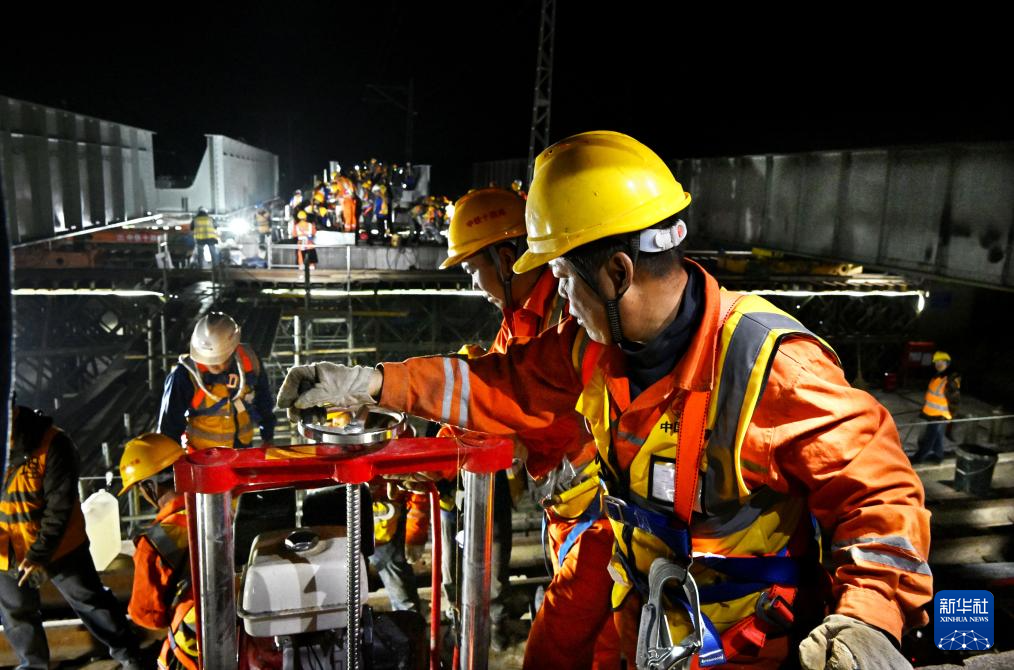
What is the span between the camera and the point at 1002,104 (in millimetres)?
8594

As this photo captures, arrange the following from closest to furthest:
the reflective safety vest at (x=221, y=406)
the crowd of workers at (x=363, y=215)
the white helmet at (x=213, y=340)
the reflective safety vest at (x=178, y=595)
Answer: the reflective safety vest at (x=178, y=595) < the white helmet at (x=213, y=340) < the reflective safety vest at (x=221, y=406) < the crowd of workers at (x=363, y=215)

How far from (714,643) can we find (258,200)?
3797 centimetres

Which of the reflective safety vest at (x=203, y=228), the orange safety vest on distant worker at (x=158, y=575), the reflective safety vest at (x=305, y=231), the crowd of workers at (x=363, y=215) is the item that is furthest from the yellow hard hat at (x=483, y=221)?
the reflective safety vest at (x=305, y=231)

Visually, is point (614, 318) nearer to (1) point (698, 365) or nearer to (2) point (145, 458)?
(1) point (698, 365)

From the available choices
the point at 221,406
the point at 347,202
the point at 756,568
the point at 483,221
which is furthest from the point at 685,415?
the point at 347,202

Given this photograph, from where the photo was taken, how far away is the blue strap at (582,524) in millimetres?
3105

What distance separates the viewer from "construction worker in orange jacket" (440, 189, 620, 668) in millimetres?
2865

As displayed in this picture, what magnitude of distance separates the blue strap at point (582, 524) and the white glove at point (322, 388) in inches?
52.8

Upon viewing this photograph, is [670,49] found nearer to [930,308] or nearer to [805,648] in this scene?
[930,308]

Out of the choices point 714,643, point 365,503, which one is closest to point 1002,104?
point 714,643

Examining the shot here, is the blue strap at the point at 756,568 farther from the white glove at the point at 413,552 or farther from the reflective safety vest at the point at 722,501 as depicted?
the white glove at the point at 413,552

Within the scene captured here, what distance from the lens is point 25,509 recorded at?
4.07 m

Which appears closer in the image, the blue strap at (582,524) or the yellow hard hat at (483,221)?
the blue strap at (582,524)

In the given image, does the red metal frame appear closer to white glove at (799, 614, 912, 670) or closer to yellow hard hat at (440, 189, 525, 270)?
white glove at (799, 614, 912, 670)
